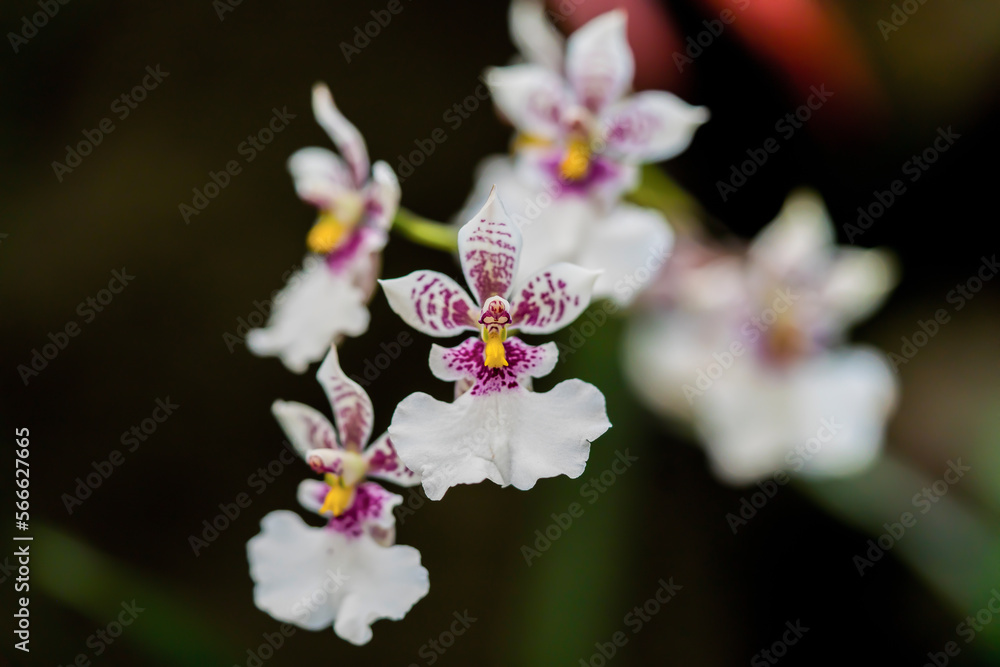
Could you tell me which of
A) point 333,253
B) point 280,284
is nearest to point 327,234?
point 333,253

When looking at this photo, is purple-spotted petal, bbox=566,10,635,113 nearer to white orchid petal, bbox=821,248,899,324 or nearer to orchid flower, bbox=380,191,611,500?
orchid flower, bbox=380,191,611,500

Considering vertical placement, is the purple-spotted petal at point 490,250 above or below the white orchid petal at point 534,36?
below

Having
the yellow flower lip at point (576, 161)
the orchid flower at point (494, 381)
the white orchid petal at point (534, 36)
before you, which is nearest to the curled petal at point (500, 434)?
the orchid flower at point (494, 381)

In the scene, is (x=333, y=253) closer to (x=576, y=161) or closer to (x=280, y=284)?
(x=576, y=161)

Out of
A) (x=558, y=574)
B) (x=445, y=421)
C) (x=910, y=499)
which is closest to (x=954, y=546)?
(x=910, y=499)

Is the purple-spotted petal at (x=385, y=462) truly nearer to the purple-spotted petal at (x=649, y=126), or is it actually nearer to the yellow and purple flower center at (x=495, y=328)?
the yellow and purple flower center at (x=495, y=328)

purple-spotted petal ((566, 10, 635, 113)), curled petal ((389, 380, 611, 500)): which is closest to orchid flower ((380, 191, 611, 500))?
curled petal ((389, 380, 611, 500))
